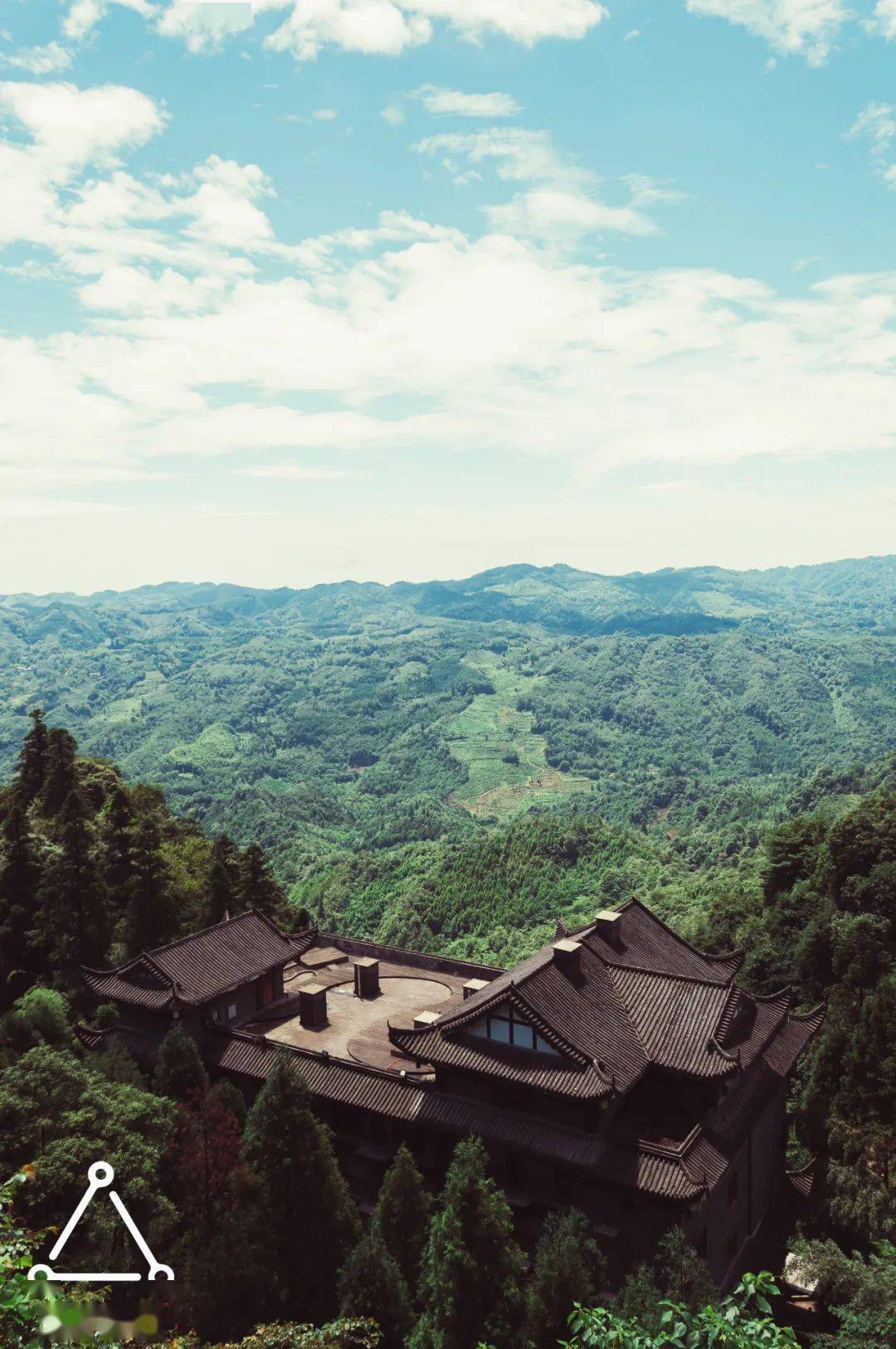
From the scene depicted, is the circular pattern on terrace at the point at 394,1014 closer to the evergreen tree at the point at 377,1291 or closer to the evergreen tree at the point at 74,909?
the evergreen tree at the point at 377,1291

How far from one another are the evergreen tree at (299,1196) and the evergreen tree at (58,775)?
42.6 metres

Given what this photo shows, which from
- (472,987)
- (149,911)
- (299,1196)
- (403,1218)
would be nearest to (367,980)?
(472,987)

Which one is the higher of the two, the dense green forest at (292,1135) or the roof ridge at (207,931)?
the roof ridge at (207,931)

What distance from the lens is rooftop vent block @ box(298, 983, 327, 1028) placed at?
43.9 meters

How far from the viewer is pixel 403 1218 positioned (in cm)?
2983

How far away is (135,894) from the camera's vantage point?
5528 cm

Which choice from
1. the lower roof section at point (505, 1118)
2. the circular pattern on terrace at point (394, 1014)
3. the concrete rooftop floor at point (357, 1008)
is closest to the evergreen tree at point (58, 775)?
the concrete rooftop floor at point (357, 1008)

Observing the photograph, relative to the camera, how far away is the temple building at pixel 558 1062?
33.1 meters

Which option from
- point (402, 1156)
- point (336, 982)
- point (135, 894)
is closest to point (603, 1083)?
point (402, 1156)

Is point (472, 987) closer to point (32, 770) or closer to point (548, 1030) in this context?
point (548, 1030)

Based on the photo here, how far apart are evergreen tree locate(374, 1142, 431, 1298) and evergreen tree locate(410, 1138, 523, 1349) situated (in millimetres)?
2172

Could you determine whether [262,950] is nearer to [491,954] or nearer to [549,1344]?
[549,1344]

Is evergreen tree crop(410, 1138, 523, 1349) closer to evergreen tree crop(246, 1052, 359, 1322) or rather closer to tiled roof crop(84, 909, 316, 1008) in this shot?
evergreen tree crop(246, 1052, 359, 1322)

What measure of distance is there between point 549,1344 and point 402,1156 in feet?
23.3
